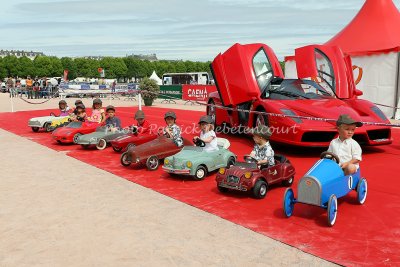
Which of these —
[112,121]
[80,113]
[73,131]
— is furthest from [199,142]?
[80,113]

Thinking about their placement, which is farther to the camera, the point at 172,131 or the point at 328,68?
the point at 328,68

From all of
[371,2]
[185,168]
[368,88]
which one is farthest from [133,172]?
[371,2]

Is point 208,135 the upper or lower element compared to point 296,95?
lower

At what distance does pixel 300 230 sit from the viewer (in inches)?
182

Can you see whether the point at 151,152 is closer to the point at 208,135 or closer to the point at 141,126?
the point at 208,135

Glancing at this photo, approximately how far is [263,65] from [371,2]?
14623 mm

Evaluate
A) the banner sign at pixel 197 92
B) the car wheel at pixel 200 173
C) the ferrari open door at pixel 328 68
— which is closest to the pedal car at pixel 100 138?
the car wheel at pixel 200 173

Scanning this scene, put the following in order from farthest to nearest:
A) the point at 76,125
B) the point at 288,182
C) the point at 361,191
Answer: the point at 76,125
the point at 288,182
the point at 361,191

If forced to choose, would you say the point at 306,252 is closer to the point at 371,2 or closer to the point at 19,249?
the point at 19,249

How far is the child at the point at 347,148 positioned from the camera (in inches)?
205

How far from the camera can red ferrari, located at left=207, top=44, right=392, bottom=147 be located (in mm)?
8453

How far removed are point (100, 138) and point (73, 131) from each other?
1.20 meters

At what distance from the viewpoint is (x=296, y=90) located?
9836 millimetres

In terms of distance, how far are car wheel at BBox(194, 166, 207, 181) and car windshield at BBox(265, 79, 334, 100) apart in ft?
11.7
